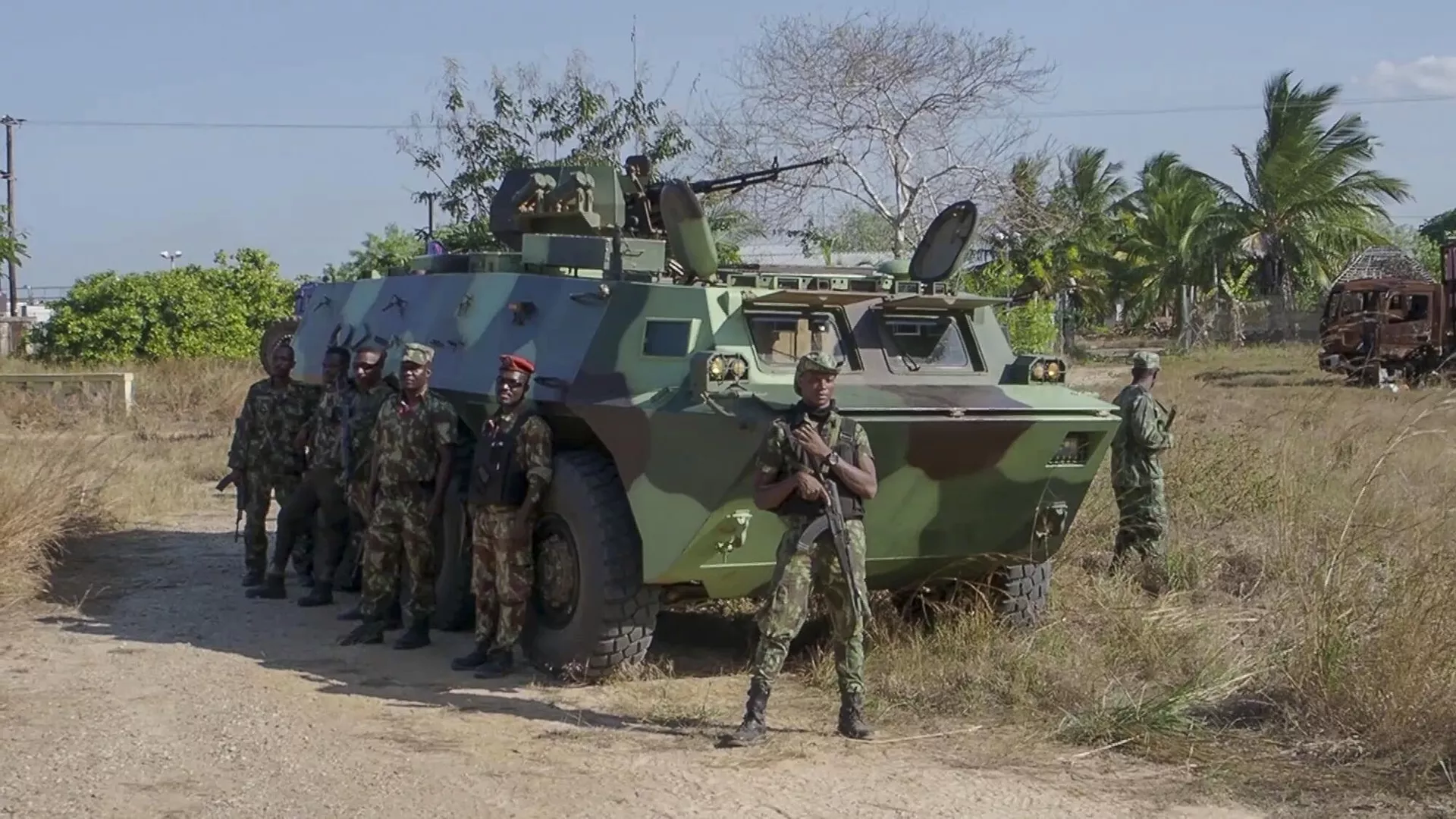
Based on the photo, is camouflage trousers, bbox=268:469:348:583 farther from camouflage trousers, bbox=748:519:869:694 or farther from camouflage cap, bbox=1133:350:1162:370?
camouflage cap, bbox=1133:350:1162:370

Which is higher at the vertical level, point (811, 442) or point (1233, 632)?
point (811, 442)

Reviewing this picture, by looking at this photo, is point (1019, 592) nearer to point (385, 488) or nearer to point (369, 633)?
point (385, 488)

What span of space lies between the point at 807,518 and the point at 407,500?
105 inches

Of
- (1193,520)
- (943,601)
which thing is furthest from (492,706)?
(1193,520)

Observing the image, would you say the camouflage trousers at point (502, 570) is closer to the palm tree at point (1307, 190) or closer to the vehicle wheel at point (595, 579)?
the vehicle wheel at point (595, 579)

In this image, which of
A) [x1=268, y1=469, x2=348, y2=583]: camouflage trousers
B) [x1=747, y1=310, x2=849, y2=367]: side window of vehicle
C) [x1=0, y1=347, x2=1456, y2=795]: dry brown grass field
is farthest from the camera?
[x1=268, y1=469, x2=348, y2=583]: camouflage trousers

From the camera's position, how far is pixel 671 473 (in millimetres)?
6672

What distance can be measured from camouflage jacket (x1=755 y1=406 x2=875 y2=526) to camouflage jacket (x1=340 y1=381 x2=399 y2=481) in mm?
3220

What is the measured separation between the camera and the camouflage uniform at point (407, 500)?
25.5 feet

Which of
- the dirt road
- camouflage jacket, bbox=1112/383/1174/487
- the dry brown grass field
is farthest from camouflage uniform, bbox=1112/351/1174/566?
the dirt road

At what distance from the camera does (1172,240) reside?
3678 centimetres

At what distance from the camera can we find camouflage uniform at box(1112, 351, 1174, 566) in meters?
8.66

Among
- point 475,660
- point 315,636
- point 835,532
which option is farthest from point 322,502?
point 835,532

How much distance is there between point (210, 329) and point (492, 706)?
755 inches
